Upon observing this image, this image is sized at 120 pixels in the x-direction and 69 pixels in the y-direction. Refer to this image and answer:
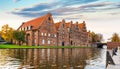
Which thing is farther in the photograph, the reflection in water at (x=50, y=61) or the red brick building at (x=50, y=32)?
the red brick building at (x=50, y=32)

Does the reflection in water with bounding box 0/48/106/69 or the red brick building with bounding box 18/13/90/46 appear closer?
the reflection in water with bounding box 0/48/106/69

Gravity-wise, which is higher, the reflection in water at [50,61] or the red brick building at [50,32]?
the red brick building at [50,32]

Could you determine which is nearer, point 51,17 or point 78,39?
point 51,17

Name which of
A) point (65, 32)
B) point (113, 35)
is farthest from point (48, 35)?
point (113, 35)

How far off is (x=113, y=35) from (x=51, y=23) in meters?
54.8

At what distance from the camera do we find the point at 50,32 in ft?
331

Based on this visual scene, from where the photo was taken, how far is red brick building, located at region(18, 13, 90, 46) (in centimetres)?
9656

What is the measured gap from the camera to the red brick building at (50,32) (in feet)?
317

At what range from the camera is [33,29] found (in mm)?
97125

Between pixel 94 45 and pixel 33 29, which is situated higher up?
pixel 33 29

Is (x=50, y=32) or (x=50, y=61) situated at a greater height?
(x=50, y=32)

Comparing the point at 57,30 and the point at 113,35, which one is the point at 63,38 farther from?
the point at 113,35

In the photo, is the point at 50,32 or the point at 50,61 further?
the point at 50,32

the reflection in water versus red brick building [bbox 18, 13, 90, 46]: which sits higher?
red brick building [bbox 18, 13, 90, 46]
